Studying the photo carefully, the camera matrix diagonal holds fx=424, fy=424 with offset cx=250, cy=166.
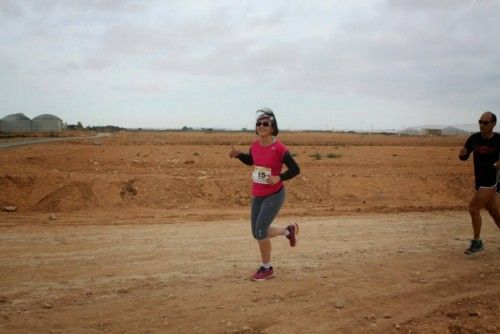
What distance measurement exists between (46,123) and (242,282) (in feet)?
262

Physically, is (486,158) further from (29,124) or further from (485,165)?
(29,124)

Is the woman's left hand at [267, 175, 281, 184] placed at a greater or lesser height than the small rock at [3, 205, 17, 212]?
greater

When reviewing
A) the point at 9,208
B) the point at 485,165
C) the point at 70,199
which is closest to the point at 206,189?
the point at 70,199

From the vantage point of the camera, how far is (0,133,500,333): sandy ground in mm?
4492

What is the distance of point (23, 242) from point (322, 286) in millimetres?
5578

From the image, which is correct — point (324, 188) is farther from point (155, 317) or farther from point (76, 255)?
point (155, 317)

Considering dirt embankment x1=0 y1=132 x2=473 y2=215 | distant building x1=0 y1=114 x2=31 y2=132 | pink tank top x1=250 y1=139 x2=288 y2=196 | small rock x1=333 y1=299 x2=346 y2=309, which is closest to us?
small rock x1=333 y1=299 x2=346 y2=309

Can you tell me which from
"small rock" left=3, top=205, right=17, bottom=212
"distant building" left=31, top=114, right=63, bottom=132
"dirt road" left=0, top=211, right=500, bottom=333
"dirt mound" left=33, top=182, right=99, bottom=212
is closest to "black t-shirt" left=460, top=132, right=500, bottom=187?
"dirt road" left=0, top=211, right=500, bottom=333

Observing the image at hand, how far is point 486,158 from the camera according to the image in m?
6.64

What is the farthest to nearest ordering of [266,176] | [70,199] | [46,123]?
[46,123], [70,199], [266,176]

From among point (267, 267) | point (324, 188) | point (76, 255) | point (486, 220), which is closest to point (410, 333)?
point (267, 267)

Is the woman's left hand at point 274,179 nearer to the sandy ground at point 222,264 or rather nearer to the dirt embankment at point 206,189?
the sandy ground at point 222,264

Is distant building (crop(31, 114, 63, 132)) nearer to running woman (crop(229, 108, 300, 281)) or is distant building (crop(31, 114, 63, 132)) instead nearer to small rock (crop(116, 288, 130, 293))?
small rock (crop(116, 288, 130, 293))

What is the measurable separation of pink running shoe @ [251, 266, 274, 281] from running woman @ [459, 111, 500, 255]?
3.32 meters
